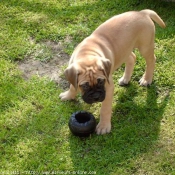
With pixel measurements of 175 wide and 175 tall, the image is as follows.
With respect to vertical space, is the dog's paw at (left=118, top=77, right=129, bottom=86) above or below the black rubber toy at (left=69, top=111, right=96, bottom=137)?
below

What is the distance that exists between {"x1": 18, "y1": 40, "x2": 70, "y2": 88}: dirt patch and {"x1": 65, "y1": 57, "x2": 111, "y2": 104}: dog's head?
145 cm

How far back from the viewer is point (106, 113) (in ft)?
18.5

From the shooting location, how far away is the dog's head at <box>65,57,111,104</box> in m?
5.11

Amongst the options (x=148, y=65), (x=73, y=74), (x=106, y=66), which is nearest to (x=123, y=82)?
(x=148, y=65)

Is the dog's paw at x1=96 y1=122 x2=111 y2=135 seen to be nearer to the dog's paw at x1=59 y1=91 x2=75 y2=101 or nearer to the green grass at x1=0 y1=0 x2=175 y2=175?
the green grass at x1=0 y1=0 x2=175 y2=175

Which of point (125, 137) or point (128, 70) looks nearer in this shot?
point (125, 137)

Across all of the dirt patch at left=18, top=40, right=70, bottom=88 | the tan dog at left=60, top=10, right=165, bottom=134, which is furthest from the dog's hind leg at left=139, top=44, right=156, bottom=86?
the dirt patch at left=18, top=40, right=70, bottom=88

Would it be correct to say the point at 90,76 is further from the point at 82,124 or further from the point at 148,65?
the point at 148,65

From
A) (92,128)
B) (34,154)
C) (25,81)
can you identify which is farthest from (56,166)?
(25,81)

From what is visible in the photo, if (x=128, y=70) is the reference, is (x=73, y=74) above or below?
above

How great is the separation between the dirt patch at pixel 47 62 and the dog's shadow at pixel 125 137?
3.94 feet

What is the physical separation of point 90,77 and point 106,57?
28.1 inches

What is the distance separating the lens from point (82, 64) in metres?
5.19

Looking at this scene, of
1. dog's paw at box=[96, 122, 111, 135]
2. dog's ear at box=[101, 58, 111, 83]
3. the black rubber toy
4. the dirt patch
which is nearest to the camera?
dog's ear at box=[101, 58, 111, 83]
